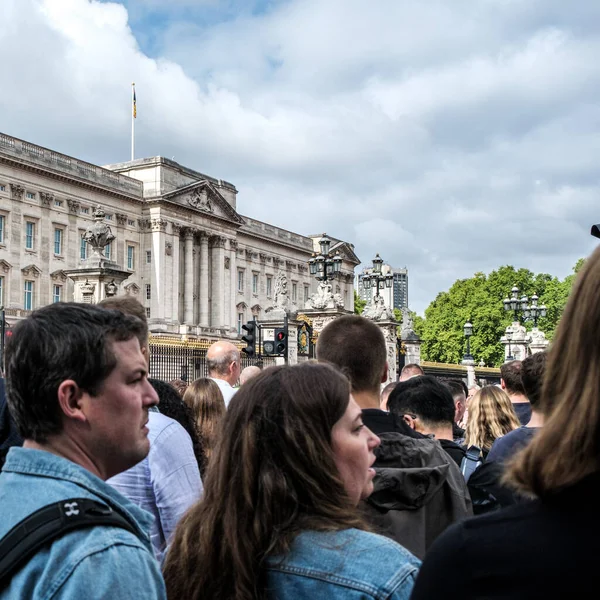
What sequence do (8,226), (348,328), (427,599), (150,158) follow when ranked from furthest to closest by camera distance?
1. (150,158)
2. (8,226)
3. (348,328)
4. (427,599)

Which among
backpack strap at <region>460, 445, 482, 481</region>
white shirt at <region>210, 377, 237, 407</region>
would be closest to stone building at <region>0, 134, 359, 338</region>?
white shirt at <region>210, 377, 237, 407</region>

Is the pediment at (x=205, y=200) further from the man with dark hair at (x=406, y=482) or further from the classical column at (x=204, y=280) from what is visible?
the man with dark hair at (x=406, y=482)

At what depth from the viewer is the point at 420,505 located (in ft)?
12.1

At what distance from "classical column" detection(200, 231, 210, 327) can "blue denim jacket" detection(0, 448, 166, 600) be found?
6705 centimetres

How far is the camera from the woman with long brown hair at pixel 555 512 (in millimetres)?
1598

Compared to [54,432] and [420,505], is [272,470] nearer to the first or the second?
[54,432]

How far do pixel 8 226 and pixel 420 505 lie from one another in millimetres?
51685

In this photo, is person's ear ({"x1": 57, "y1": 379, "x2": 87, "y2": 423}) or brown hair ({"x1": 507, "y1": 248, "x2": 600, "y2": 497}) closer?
brown hair ({"x1": 507, "y1": 248, "x2": 600, "y2": 497})

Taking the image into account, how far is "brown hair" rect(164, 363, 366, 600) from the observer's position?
239cm

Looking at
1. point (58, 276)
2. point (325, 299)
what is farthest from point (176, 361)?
point (58, 276)

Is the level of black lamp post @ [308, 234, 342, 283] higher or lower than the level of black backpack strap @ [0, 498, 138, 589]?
higher

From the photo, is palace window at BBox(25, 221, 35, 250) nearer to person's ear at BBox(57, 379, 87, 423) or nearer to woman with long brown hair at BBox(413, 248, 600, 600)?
person's ear at BBox(57, 379, 87, 423)

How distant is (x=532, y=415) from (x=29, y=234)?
51926 millimetres

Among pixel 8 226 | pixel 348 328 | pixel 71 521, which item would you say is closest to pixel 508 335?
pixel 8 226
